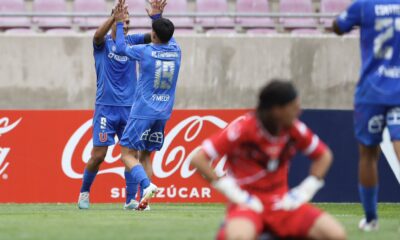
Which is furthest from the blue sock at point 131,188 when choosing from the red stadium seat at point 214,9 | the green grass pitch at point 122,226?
the red stadium seat at point 214,9

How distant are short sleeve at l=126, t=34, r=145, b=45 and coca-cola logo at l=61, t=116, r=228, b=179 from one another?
318 cm

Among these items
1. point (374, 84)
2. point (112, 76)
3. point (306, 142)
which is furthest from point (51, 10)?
point (306, 142)

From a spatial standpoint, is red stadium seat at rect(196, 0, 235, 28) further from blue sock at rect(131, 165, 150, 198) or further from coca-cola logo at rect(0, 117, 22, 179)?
blue sock at rect(131, 165, 150, 198)

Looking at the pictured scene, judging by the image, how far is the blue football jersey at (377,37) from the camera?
1012cm

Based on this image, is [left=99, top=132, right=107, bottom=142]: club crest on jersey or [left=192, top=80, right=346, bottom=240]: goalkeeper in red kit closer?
[left=192, top=80, right=346, bottom=240]: goalkeeper in red kit

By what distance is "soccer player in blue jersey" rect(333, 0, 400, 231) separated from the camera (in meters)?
10.0

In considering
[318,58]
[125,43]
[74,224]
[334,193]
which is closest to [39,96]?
[318,58]

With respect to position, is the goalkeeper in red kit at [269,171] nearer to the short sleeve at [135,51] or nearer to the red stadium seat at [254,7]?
the short sleeve at [135,51]

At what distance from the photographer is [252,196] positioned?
25.6 ft

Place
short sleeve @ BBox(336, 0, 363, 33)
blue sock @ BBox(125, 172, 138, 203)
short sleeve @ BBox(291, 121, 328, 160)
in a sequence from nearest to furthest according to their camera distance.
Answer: short sleeve @ BBox(291, 121, 328, 160) < short sleeve @ BBox(336, 0, 363, 33) < blue sock @ BBox(125, 172, 138, 203)

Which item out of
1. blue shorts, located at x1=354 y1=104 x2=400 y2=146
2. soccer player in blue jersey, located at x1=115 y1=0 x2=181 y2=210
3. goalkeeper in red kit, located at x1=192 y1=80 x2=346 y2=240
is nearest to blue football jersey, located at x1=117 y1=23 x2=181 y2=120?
soccer player in blue jersey, located at x1=115 y1=0 x2=181 y2=210

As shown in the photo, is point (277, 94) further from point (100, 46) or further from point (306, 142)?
point (100, 46)

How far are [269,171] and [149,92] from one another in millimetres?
6224

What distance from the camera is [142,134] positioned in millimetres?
13938
